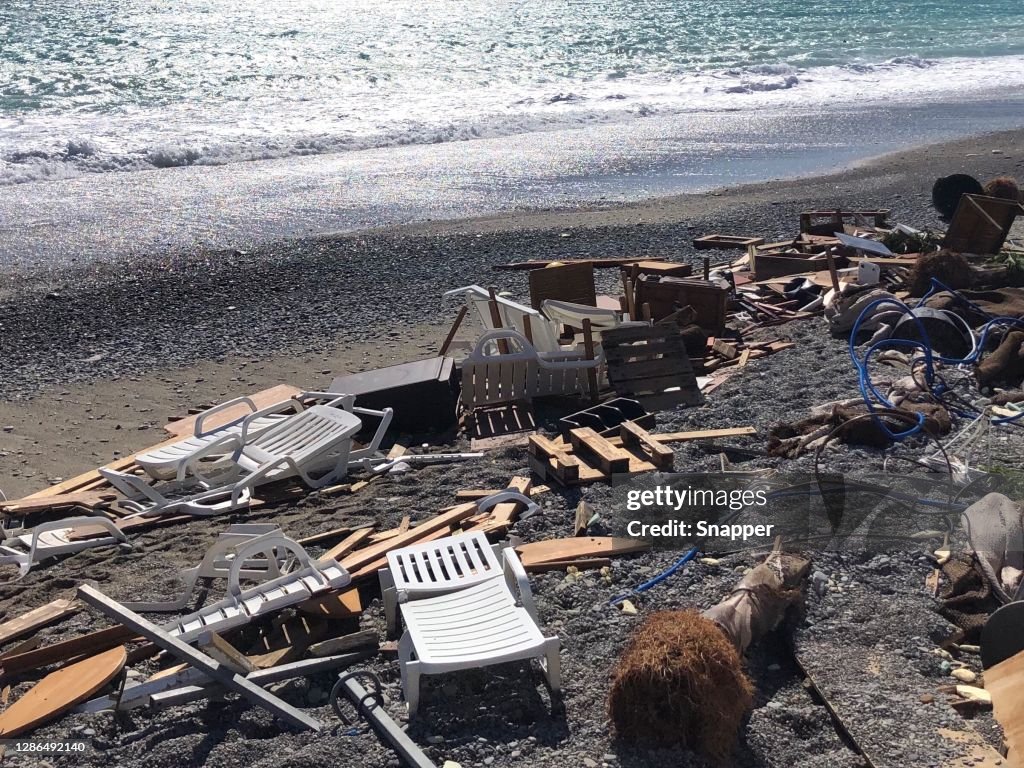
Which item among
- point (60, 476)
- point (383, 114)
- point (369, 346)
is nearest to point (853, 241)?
point (369, 346)

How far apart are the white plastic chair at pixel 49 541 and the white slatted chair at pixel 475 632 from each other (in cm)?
268

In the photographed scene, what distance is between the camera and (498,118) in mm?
28953

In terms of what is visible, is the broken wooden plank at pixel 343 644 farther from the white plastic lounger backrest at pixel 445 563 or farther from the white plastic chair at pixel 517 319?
the white plastic chair at pixel 517 319

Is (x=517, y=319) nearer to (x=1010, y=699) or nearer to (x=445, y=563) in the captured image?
(x=445, y=563)

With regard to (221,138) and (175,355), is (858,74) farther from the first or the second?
(175,355)

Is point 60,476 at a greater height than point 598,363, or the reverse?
point 598,363

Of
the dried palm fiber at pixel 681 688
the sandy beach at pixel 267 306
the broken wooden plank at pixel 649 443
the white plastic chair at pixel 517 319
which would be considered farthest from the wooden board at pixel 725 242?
A: the dried palm fiber at pixel 681 688

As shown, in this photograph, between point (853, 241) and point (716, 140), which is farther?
point (716, 140)

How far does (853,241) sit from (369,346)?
5625mm

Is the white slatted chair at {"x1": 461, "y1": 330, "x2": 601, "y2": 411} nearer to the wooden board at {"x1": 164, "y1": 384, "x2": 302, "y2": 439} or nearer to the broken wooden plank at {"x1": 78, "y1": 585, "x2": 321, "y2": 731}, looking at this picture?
the wooden board at {"x1": 164, "y1": 384, "x2": 302, "y2": 439}

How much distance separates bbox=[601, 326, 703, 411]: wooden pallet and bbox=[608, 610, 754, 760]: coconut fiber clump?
4492 millimetres

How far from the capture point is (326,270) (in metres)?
14.5

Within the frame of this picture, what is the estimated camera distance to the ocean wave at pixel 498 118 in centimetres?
2377

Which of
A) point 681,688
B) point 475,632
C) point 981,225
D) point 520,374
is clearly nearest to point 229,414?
point 520,374
